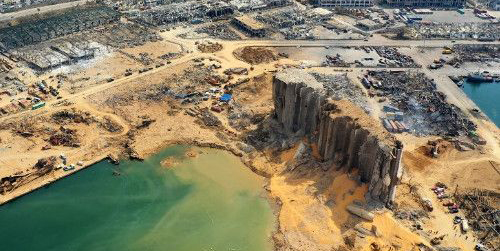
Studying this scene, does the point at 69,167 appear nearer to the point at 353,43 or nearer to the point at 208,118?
the point at 208,118

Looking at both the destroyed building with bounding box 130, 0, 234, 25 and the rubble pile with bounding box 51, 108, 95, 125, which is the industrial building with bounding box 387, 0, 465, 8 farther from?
the rubble pile with bounding box 51, 108, 95, 125

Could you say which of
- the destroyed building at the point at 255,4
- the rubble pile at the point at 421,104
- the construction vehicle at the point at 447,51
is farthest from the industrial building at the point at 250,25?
the construction vehicle at the point at 447,51

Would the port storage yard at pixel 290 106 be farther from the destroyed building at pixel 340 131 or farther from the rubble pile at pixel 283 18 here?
the rubble pile at pixel 283 18

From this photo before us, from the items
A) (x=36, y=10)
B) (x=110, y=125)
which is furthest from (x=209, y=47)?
(x=36, y=10)

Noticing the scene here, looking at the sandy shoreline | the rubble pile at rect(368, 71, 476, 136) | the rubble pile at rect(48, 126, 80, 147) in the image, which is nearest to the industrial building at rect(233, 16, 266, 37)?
the rubble pile at rect(368, 71, 476, 136)

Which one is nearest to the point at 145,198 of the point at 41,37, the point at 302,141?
the point at 302,141

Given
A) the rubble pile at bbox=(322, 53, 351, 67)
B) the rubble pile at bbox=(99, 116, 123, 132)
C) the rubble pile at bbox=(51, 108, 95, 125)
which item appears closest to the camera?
the rubble pile at bbox=(99, 116, 123, 132)
